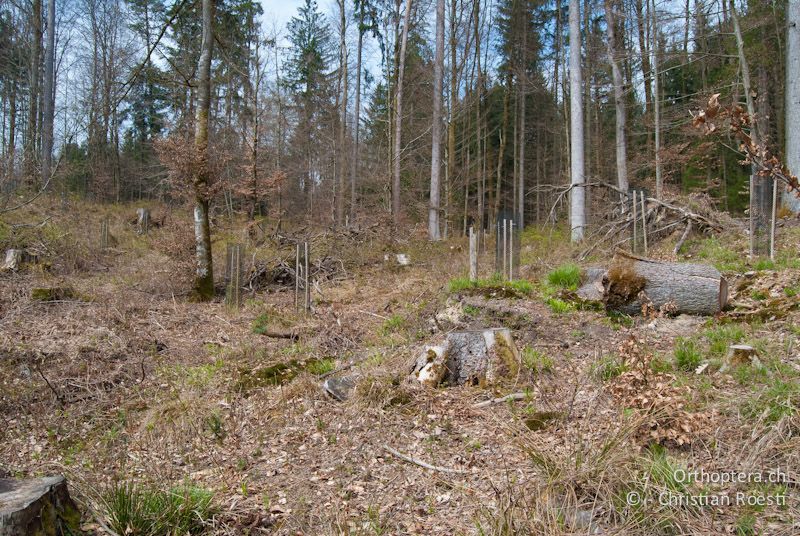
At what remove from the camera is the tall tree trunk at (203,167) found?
977 centimetres

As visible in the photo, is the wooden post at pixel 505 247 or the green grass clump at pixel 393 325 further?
the wooden post at pixel 505 247

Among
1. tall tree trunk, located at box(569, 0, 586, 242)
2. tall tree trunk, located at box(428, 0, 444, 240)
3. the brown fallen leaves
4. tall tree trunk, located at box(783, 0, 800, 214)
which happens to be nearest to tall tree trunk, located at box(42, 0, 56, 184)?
tall tree trunk, located at box(428, 0, 444, 240)

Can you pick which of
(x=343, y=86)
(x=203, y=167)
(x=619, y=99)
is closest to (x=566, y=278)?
(x=203, y=167)

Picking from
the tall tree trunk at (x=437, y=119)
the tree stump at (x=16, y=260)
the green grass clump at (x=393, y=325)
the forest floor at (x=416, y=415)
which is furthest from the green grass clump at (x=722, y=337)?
the tree stump at (x=16, y=260)

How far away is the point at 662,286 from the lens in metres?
5.82

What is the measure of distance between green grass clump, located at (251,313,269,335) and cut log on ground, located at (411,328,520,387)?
353cm

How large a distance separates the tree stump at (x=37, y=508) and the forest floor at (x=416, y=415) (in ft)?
0.46

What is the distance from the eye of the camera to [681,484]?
2.67 metres

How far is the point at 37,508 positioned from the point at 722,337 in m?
5.49

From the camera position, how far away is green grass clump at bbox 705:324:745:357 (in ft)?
15.0

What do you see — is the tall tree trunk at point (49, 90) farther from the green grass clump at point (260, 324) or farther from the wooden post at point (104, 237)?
the green grass clump at point (260, 324)

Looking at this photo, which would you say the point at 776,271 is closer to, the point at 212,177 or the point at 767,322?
the point at 767,322

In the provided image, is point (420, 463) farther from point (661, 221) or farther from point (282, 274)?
point (661, 221)

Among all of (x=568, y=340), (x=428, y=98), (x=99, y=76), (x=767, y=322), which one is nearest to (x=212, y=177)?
(x=568, y=340)
